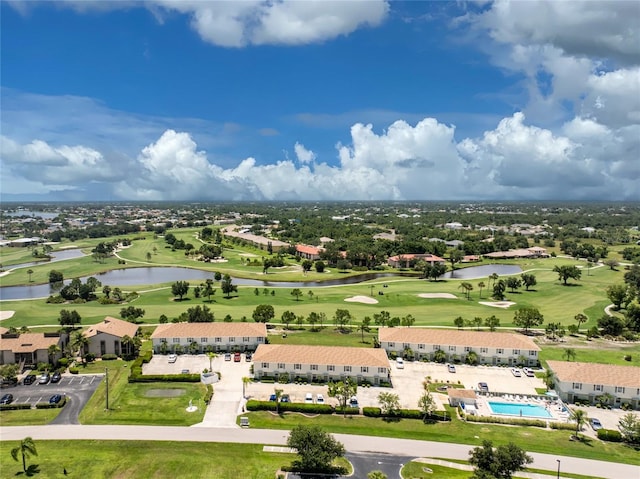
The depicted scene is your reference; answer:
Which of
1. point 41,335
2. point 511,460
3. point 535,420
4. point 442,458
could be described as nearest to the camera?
point 511,460

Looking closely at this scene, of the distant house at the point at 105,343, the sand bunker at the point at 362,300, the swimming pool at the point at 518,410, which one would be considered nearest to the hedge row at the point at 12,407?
the distant house at the point at 105,343

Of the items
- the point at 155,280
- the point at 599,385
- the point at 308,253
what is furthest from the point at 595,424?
the point at 308,253

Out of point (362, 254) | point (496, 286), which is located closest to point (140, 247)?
point (362, 254)

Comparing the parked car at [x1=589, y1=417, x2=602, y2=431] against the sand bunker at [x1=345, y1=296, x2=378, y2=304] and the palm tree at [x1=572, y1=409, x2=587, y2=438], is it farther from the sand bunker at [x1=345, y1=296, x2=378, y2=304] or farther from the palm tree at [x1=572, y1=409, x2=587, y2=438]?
the sand bunker at [x1=345, y1=296, x2=378, y2=304]

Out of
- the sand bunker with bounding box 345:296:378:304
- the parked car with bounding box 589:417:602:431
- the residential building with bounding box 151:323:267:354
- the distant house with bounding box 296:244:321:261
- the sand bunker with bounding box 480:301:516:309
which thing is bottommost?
the parked car with bounding box 589:417:602:431

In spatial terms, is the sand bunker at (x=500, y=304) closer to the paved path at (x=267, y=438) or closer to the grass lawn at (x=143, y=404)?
the paved path at (x=267, y=438)

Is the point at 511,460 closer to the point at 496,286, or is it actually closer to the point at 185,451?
the point at 185,451

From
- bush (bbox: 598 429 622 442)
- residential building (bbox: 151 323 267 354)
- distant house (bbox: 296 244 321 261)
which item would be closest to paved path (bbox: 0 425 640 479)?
bush (bbox: 598 429 622 442)

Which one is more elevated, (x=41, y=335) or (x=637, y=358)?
(x=41, y=335)
